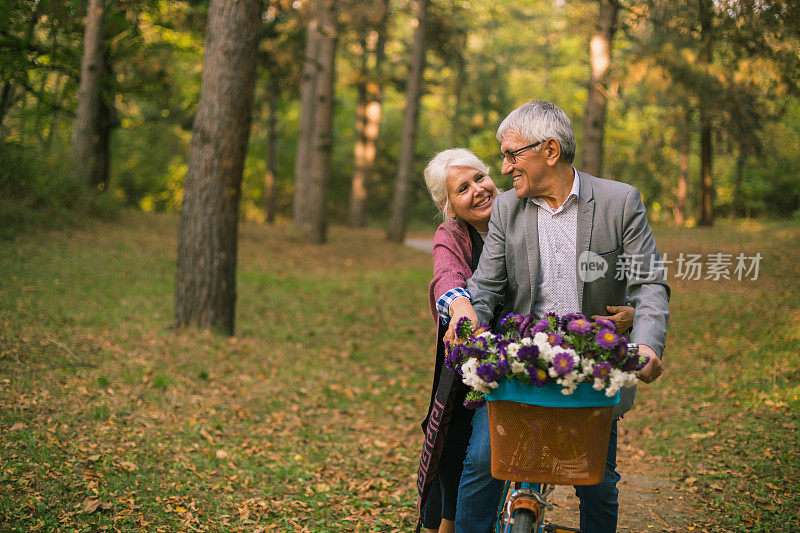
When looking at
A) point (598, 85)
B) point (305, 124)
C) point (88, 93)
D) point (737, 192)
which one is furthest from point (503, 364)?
point (737, 192)

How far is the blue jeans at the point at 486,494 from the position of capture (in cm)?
302

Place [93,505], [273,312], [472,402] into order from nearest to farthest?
[472,402] → [93,505] → [273,312]

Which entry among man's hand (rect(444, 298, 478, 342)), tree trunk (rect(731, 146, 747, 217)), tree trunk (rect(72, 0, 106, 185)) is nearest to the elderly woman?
man's hand (rect(444, 298, 478, 342))

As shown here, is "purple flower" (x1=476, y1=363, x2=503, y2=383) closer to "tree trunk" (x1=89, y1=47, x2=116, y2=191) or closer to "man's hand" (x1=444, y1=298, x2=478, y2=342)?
"man's hand" (x1=444, y1=298, x2=478, y2=342)

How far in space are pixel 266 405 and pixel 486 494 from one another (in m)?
4.24

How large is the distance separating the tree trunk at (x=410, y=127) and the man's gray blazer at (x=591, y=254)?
17.8m

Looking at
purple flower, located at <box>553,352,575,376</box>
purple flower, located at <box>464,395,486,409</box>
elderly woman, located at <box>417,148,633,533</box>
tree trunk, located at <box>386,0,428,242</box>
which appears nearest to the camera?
purple flower, located at <box>553,352,575,376</box>

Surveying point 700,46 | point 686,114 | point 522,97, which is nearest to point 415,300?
point 700,46

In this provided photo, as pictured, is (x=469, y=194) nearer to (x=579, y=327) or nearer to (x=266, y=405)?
(x=579, y=327)

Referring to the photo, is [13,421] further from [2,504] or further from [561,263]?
[561,263]

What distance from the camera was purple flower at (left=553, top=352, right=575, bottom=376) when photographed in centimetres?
233

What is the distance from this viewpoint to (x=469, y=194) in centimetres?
343

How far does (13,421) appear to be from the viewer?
5.43 meters

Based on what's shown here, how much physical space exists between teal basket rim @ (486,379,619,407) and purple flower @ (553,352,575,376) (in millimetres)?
101
